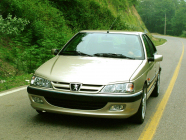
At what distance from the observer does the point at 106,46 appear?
5539 mm

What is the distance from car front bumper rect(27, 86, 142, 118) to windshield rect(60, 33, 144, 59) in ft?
3.99

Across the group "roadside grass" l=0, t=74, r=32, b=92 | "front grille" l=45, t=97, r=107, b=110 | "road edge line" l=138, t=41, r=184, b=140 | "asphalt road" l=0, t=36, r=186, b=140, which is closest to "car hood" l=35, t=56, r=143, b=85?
"front grille" l=45, t=97, r=107, b=110

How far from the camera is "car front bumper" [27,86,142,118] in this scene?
13.3ft

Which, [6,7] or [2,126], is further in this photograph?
[6,7]

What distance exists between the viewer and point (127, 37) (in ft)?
18.9

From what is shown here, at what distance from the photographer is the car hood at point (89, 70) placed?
414 centimetres

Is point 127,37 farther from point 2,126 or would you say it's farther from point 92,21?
point 92,21

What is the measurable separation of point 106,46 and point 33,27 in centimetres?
890

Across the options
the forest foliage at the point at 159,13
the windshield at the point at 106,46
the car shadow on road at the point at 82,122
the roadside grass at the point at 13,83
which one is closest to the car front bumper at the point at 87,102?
the car shadow on road at the point at 82,122

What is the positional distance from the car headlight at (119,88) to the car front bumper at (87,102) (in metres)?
0.06

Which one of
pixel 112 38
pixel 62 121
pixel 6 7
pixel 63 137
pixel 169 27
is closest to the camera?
pixel 63 137

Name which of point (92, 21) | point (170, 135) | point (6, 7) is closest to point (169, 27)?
point (92, 21)

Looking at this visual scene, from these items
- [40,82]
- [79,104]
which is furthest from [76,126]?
[40,82]

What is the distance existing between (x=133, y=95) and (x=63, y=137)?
1211 millimetres
